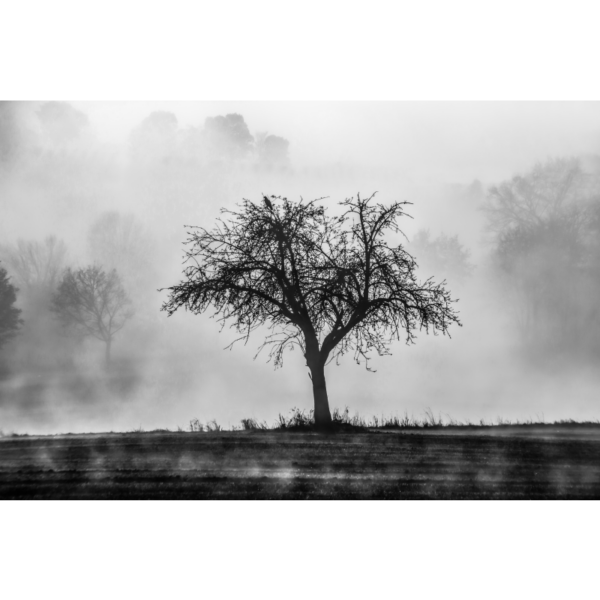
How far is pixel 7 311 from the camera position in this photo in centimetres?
736

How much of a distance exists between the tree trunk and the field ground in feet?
0.89

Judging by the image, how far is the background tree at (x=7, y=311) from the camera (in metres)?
7.26

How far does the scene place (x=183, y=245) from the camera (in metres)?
7.37

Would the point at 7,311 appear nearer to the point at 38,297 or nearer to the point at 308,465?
the point at 38,297

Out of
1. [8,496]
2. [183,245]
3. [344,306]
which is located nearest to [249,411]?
[344,306]

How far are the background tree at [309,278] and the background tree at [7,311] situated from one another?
1.95 meters

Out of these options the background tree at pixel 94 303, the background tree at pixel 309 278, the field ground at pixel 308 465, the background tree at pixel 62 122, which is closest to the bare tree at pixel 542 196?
the background tree at pixel 309 278

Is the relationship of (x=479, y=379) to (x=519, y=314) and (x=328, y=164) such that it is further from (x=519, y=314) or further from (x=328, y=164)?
(x=328, y=164)

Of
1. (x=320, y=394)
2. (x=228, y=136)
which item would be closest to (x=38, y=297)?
(x=228, y=136)

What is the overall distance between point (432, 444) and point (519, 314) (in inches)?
79.4

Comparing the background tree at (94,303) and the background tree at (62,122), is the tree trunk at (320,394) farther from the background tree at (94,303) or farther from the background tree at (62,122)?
the background tree at (62,122)

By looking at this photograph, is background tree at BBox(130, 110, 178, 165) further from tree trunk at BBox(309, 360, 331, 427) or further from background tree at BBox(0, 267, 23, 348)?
tree trunk at BBox(309, 360, 331, 427)

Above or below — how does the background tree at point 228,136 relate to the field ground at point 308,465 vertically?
above

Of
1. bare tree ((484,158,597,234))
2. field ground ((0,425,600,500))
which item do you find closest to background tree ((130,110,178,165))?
field ground ((0,425,600,500))
